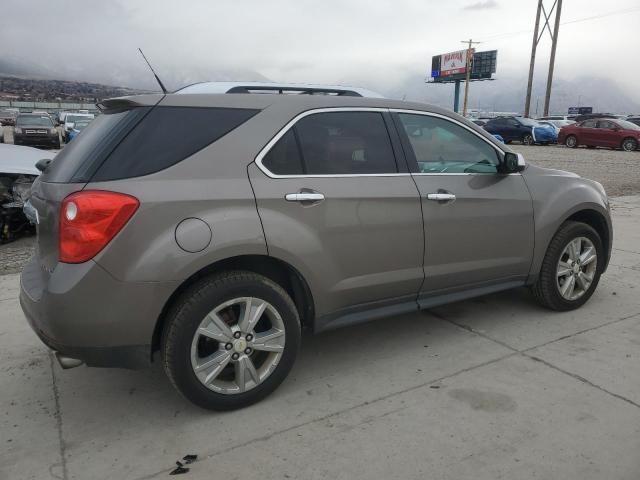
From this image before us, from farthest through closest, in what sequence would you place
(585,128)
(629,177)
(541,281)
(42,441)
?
1. (585,128)
2. (629,177)
3. (541,281)
4. (42,441)

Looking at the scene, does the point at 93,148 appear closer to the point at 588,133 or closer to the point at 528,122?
the point at 588,133

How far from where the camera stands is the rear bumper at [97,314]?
2.50 meters

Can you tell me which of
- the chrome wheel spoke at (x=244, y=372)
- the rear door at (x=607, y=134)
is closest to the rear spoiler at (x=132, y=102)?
the chrome wheel spoke at (x=244, y=372)

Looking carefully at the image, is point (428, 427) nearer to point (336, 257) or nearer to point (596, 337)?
point (336, 257)

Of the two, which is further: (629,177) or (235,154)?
(629,177)

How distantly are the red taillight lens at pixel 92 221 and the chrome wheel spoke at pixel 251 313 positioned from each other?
0.74 metres

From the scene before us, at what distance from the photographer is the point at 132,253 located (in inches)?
99.6

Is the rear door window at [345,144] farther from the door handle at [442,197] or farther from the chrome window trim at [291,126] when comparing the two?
the door handle at [442,197]

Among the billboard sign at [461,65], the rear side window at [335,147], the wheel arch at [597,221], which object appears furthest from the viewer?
the billboard sign at [461,65]

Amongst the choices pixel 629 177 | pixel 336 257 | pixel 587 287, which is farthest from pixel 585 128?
pixel 336 257

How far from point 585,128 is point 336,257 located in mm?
24392

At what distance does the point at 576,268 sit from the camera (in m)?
4.32

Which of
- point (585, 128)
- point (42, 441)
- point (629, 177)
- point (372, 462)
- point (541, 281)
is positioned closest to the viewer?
point (372, 462)

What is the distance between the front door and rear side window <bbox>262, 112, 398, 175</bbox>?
0.67 ft
